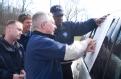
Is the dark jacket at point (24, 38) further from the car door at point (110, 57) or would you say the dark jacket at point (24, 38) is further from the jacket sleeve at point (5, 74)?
the car door at point (110, 57)

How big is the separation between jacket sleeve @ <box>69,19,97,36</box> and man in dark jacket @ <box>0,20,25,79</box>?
2.55 feet

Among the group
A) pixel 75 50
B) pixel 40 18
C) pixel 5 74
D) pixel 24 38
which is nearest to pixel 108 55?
pixel 75 50

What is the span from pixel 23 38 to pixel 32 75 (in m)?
2.25

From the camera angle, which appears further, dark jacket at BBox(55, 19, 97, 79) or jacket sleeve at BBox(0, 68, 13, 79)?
dark jacket at BBox(55, 19, 97, 79)

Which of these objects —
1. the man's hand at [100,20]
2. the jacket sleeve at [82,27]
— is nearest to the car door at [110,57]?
the man's hand at [100,20]

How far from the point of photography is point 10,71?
4965 millimetres

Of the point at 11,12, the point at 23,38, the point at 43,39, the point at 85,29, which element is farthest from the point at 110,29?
the point at 11,12

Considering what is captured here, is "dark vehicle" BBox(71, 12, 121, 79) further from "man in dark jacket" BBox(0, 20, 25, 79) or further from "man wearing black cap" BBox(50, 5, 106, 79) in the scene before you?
"man in dark jacket" BBox(0, 20, 25, 79)

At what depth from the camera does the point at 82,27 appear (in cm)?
500

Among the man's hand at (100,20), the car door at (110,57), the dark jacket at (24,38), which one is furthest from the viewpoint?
the dark jacket at (24,38)

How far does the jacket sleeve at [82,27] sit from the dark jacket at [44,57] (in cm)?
109

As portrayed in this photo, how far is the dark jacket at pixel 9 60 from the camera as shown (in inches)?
193

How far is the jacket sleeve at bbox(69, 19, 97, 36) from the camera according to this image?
184 inches

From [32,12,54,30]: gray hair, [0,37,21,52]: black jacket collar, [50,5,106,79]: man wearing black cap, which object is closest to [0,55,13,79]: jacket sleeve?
[0,37,21,52]: black jacket collar
